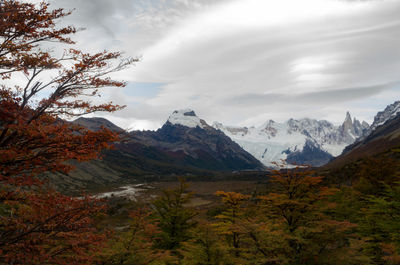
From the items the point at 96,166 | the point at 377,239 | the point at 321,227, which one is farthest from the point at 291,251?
the point at 96,166

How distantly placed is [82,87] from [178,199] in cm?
960

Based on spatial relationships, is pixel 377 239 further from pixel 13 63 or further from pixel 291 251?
pixel 13 63

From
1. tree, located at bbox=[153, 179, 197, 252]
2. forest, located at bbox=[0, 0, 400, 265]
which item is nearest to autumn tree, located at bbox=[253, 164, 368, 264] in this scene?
forest, located at bbox=[0, 0, 400, 265]

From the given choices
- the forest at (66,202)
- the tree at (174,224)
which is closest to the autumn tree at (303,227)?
the forest at (66,202)

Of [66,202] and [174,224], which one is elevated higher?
[66,202]

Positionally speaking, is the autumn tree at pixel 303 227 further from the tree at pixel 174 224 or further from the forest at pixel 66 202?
the tree at pixel 174 224

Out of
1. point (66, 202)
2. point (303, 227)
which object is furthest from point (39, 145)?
point (303, 227)

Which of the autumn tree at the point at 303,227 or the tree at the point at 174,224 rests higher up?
the autumn tree at the point at 303,227

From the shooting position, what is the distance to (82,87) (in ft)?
26.3

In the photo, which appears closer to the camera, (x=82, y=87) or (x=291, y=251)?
(x=82, y=87)

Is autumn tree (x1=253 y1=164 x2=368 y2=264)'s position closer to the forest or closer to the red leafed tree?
the forest

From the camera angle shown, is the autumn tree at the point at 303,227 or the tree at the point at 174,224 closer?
the autumn tree at the point at 303,227

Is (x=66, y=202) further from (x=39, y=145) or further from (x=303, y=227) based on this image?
(x=303, y=227)

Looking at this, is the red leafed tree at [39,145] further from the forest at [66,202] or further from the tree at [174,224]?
the tree at [174,224]
